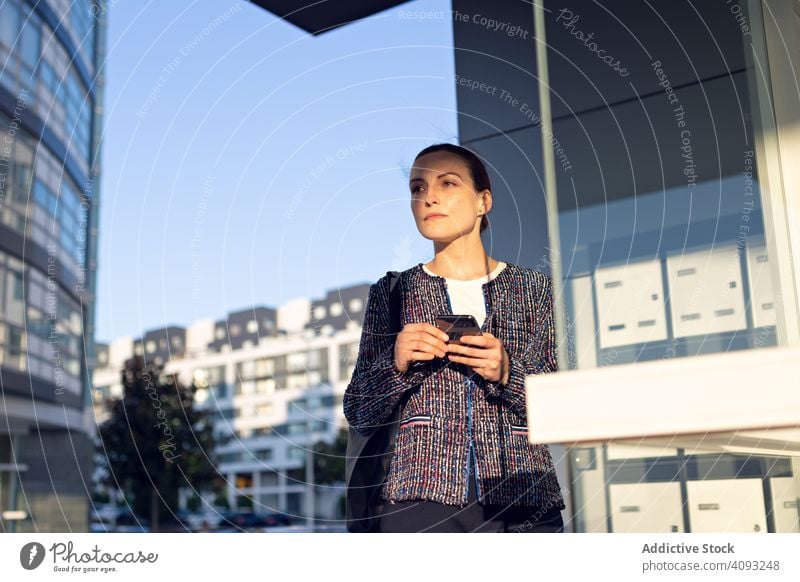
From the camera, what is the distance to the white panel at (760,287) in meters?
2.05

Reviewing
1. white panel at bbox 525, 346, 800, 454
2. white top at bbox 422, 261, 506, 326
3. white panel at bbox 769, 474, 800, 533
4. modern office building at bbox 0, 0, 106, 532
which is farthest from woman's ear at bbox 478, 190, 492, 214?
modern office building at bbox 0, 0, 106, 532

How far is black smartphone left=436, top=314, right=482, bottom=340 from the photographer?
1.79 meters

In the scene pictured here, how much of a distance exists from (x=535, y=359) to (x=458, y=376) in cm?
17

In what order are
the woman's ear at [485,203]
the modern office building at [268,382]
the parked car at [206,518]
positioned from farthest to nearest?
the modern office building at [268,382]
the parked car at [206,518]
the woman's ear at [485,203]

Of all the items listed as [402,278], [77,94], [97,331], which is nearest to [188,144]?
[402,278]

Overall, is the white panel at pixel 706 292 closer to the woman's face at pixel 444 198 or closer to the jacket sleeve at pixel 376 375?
the woman's face at pixel 444 198

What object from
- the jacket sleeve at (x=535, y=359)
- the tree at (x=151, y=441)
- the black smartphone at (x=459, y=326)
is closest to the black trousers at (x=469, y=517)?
the jacket sleeve at (x=535, y=359)

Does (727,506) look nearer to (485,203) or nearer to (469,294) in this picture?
(469,294)

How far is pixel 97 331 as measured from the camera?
19.2 metres

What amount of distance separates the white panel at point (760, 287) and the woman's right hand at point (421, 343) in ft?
2.48

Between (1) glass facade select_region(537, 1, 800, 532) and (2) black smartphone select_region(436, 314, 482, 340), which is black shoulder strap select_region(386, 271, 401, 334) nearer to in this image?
(2) black smartphone select_region(436, 314, 482, 340)

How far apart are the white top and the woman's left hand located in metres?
0.22

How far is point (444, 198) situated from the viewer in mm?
2109
